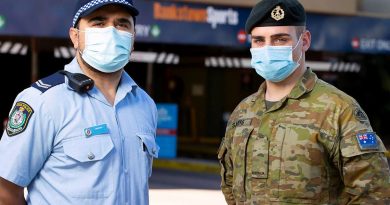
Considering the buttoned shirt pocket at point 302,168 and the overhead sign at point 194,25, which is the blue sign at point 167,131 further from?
the buttoned shirt pocket at point 302,168

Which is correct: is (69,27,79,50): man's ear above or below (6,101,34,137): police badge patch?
above

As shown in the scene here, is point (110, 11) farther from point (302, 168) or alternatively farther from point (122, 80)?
point (302, 168)

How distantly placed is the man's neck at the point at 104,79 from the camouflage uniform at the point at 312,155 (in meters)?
0.69

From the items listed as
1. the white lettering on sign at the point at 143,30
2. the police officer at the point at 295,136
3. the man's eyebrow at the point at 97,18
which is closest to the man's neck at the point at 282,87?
the police officer at the point at 295,136

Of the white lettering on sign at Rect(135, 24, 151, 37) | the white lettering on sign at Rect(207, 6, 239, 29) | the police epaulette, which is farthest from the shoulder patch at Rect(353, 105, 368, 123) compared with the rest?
the white lettering on sign at Rect(207, 6, 239, 29)

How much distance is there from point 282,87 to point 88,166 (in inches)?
42.8

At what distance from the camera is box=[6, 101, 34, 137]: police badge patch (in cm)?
329

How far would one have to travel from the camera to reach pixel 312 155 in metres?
3.69

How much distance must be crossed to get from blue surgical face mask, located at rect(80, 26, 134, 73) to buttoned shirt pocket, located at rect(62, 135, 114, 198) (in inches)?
13.4

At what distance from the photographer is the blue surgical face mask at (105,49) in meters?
3.54

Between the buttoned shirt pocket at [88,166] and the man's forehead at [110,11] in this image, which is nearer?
the buttoned shirt pocket at [88,166]

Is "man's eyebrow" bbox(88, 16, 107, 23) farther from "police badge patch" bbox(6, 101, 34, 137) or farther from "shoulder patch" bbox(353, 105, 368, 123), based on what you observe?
"shoulder patch" bbox(353, 105, 368, 123)

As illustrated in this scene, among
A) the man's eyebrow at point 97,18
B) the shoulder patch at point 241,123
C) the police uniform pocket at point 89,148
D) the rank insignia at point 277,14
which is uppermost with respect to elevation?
the man's eyebrow at point 97,18

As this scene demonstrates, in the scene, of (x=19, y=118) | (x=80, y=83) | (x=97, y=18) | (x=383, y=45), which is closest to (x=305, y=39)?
(x=97, y=18)
